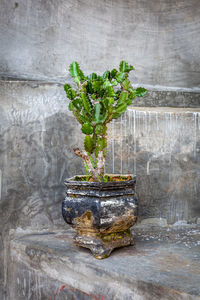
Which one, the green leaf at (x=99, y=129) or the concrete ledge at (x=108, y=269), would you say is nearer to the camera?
the concrete ledge at (x=108, y=269)

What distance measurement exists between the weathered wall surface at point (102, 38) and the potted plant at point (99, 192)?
504 millimetres

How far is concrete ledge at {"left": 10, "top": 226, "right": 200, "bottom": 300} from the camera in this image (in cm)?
108

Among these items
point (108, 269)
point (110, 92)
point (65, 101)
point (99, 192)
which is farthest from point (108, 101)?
point (108, 269)

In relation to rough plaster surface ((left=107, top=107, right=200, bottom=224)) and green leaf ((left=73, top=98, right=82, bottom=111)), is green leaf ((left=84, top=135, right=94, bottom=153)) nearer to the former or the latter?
green leaf ((left=73, top=98, right=82, bottom=111))

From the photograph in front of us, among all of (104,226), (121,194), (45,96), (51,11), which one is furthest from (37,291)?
(51,11)

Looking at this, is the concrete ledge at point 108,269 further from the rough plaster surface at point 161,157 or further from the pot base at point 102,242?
the rough plaster surface at point 161,157

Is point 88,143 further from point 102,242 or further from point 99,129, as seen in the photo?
point 102,242

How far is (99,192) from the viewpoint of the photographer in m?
1.33

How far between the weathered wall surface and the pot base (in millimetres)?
1074

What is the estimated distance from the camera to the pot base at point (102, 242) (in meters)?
1.32

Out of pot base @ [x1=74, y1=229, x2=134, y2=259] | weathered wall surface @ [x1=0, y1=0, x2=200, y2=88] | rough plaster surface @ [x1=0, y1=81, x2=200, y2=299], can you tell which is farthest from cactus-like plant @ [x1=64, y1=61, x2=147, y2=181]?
weathered wall surface @ [x1=0, y1=0, x2=200, y2=88]

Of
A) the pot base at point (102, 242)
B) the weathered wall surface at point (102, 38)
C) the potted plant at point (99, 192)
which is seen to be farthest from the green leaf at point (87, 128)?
the weathered wall surface at point (102, 38)

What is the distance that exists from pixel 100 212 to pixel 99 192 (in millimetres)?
93

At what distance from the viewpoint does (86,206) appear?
133 cm
